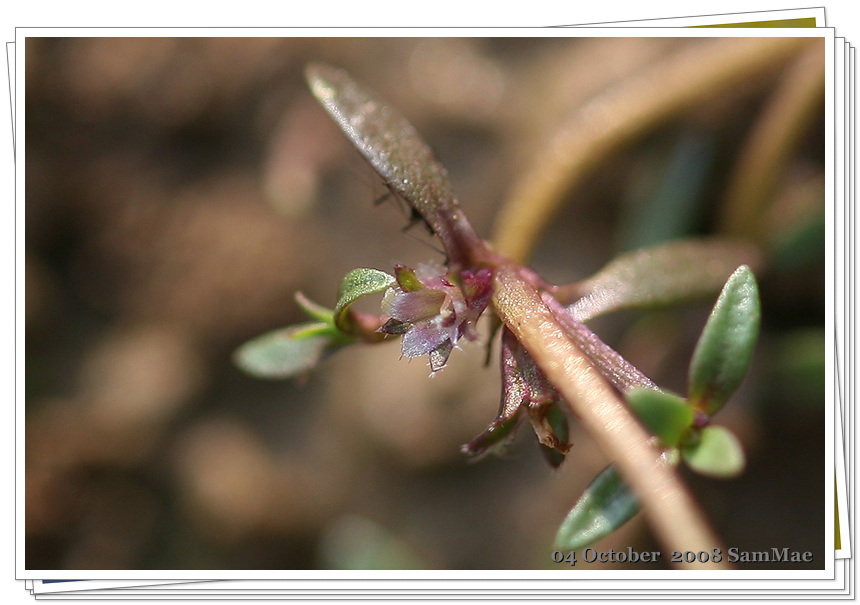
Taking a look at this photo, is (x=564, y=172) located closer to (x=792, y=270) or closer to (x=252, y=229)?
(x=792, y=270)

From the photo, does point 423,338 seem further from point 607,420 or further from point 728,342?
point 728,342

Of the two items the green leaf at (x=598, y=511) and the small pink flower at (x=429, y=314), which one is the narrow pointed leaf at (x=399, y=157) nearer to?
the small pink flower at (x=429, y=314)

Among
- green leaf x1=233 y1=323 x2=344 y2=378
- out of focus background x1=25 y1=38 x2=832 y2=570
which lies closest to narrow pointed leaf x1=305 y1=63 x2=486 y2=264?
green leaf x1=233 y1=323 x2=344 y2=378

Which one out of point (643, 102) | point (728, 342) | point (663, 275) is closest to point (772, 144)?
point (643, 102)

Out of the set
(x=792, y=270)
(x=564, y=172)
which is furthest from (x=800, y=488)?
(x=564, y=172)

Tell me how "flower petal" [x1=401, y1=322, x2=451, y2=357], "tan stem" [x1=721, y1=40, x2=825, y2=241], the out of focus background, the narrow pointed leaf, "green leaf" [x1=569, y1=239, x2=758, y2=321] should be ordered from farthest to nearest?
the out of focus background < "tan stem" [x1=721, y1=40, x2=825, y2=241] < "green leaf" [x1=569, y1=239, x2=758, y2=321] < the narrow pointed leaf < "flower petal" [x1=401, y1=322, x2=451, y2=357]

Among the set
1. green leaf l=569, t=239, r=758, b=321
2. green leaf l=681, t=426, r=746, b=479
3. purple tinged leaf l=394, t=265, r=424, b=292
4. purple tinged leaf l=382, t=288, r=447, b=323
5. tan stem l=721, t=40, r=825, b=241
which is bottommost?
green leaf l=681, t=426, r=746, b=479

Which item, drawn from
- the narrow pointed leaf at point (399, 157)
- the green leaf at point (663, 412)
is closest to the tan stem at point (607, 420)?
the green leaf at point (663, 412)

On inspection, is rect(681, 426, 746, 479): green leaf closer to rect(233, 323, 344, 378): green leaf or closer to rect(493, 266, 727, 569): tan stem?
rect(493, 266, 727, 569): tan stem
